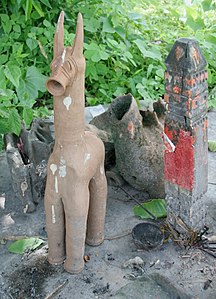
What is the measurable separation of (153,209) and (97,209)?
1.63 feet

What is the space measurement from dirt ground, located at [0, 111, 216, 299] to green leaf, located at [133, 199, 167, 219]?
55 mm

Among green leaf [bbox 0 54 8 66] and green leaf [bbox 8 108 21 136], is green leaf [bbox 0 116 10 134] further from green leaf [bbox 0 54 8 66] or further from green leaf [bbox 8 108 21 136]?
green leaf [bbox 0 54 8 66]

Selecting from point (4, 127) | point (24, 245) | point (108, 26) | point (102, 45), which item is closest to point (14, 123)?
point (4, 127)

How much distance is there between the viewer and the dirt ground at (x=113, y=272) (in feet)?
9.27

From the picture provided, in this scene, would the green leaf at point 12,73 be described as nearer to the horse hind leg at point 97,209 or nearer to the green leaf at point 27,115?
the green leaf at point 27,115

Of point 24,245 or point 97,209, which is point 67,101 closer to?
point 97,209

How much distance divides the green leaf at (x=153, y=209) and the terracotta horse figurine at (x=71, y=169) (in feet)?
1.24

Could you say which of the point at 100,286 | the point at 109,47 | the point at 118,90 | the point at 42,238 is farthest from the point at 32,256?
the point at 109,47

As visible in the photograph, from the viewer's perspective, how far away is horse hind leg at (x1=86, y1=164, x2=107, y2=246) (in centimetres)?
296

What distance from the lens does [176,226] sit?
10.3 ft

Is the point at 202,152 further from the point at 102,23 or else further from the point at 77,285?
the point at 102,23

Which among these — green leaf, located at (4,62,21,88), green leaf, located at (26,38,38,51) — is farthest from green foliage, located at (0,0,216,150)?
green leaf, located at (4,62,21,88)

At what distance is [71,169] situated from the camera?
2730mm

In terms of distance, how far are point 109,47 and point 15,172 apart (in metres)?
2.19
